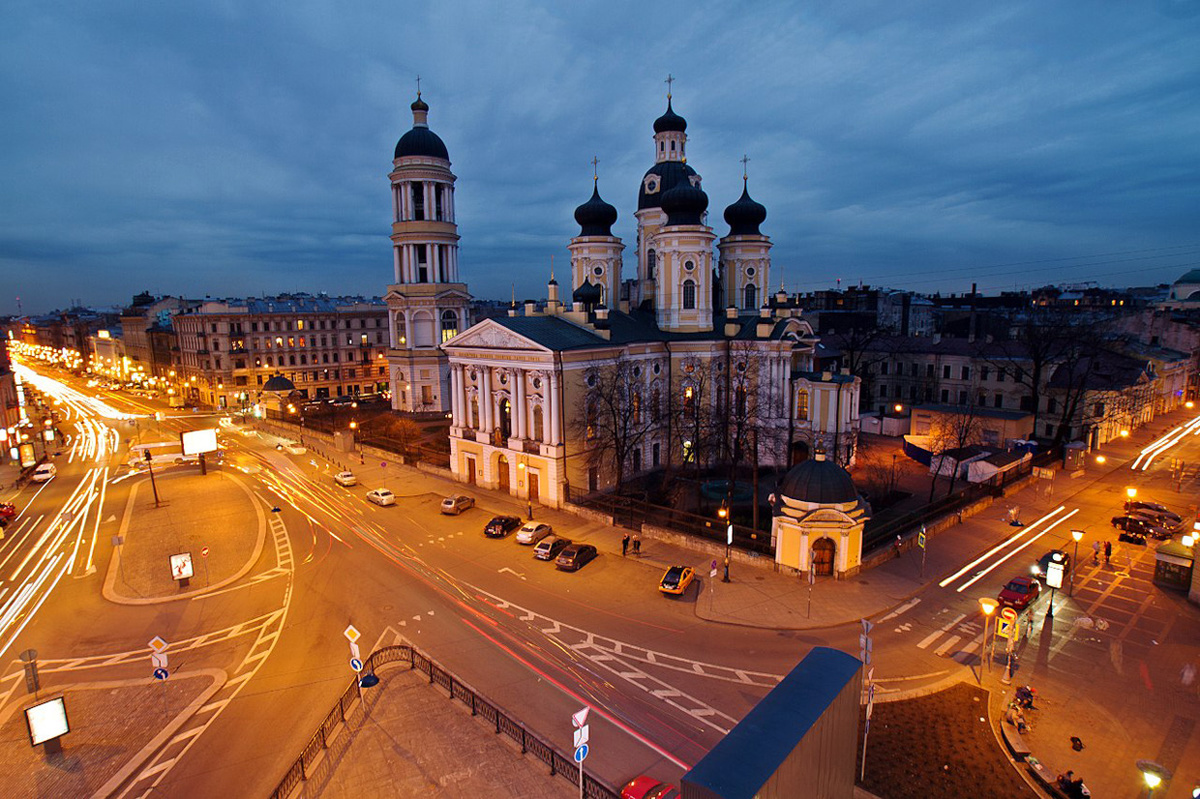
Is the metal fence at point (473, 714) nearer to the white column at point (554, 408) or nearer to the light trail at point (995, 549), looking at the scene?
the white column at point (554, 408)

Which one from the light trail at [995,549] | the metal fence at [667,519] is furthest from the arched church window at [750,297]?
the light trail at [995,549]

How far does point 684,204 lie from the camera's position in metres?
45.7

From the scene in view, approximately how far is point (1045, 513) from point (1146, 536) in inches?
206

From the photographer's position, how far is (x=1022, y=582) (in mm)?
25828

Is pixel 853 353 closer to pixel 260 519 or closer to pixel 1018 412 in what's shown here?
pixel 1018 412

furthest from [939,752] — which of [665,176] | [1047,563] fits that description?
[665,176]

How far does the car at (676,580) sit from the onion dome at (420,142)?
55659 millimetres

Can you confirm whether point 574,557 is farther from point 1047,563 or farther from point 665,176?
point 665,176

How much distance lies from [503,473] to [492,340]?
9326 millimetres

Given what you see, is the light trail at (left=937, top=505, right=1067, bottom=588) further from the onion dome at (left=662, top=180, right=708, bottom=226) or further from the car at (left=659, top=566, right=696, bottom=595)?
the onion dome at (left=662, top=180, right=708, bottom=226)

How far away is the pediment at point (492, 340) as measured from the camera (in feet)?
128

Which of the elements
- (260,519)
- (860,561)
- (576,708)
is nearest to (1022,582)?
(860,561)

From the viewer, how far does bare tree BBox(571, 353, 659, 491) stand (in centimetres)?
4022

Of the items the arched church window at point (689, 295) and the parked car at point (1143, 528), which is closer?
the parked car at point (1143, 528)
